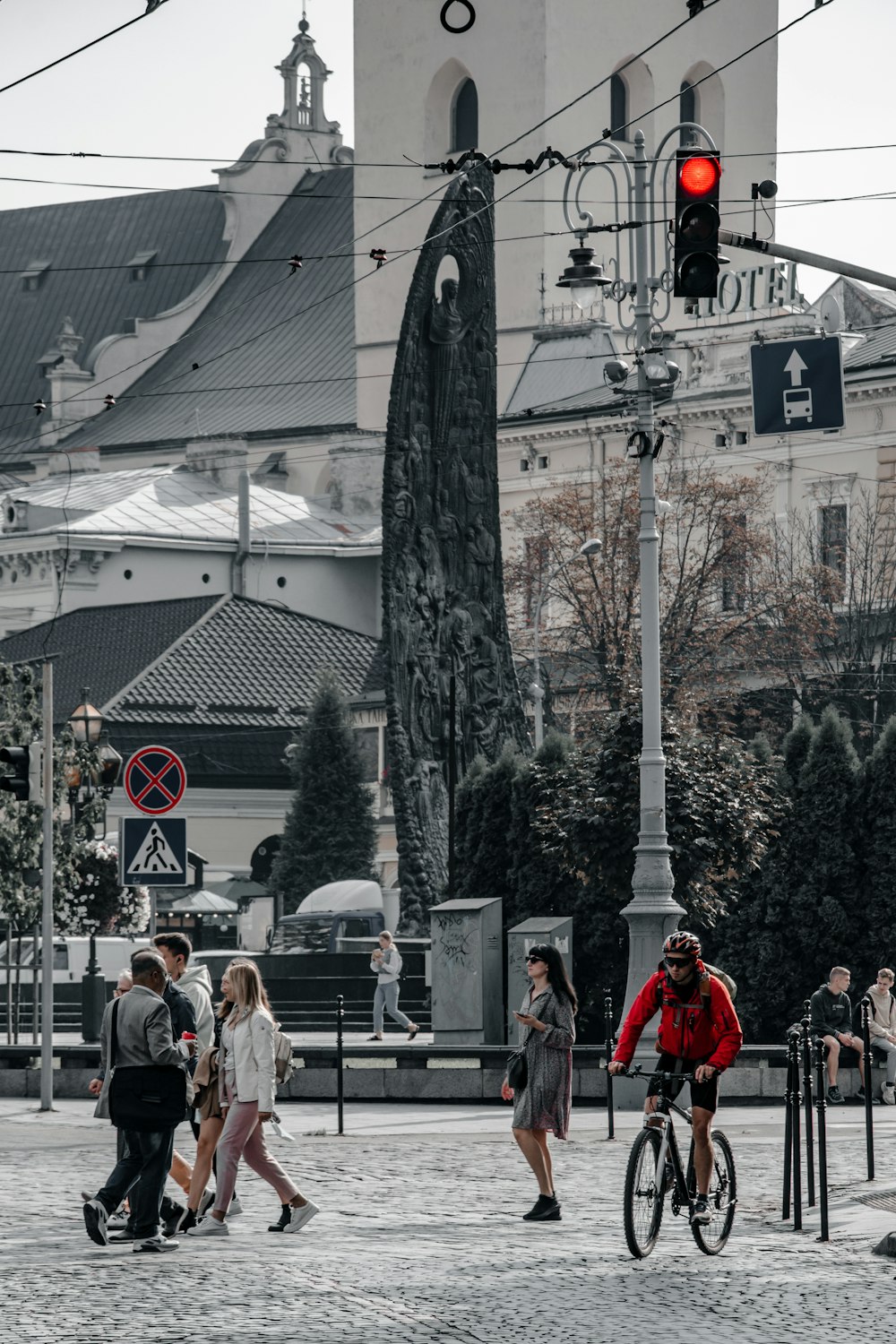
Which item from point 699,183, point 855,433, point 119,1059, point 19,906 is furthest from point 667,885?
point 855,433

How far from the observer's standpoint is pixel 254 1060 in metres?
14.3

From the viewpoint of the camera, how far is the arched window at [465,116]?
92625mm

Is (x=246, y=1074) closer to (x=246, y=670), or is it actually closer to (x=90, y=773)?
(x=90, y=773)

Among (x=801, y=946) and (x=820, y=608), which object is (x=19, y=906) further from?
(x=820, y=608)

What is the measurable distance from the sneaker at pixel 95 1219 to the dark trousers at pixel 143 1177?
0.14 ft

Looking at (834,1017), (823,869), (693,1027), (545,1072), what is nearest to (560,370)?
(823,869)

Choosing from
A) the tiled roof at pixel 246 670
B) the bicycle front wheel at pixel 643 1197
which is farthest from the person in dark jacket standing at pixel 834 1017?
the tiled roof at pixel 246 670

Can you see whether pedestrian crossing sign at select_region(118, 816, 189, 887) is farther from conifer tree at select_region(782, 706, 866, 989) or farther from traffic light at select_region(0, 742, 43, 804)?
conifer tree at select_region(782, 706, 866, 989)

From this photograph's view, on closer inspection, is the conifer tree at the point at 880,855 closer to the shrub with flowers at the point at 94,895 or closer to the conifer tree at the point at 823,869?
the conifer tree at the point at 823,869

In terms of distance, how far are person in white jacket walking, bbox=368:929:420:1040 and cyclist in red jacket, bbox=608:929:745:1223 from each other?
798 inches

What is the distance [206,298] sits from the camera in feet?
356

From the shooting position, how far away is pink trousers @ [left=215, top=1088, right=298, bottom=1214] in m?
14.3

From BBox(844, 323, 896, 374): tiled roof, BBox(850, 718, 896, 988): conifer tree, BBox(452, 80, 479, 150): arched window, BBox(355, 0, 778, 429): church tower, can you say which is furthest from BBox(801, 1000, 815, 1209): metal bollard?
BBox(452, 80, 479, 150): arched window

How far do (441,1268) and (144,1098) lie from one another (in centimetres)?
173
